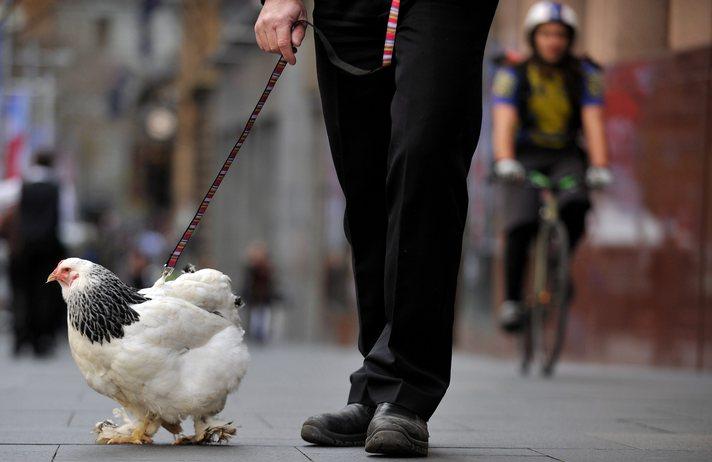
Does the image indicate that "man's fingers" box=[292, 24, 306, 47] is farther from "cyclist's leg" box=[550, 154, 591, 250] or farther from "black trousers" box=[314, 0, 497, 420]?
"cyclist's leg" box=[550, 154, 591, 250]

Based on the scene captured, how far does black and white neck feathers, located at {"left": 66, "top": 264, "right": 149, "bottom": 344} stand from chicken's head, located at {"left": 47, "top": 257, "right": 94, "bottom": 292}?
31 mm

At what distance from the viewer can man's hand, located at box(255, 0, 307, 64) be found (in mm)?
4320

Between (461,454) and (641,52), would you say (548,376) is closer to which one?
(641,52)

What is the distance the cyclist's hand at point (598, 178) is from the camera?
8.39 meters

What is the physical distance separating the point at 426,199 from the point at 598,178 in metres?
4.52

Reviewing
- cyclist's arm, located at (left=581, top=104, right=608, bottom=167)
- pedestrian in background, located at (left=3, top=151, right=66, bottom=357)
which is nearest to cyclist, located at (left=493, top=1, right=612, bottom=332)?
cyclist's arm, located at (left=581, top=104, right=608, bottom=167)

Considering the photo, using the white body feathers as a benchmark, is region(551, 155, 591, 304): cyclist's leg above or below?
above

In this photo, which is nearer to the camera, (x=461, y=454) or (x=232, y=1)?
(x=461, y=454)

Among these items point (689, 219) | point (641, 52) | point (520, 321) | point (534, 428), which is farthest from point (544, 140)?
point (534, 428)

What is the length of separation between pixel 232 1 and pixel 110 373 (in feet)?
120

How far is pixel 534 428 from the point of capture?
16.3 ft

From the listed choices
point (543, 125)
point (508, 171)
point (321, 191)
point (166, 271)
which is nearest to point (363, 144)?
point (166, 271)

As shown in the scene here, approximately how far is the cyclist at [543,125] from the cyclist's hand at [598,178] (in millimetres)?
58

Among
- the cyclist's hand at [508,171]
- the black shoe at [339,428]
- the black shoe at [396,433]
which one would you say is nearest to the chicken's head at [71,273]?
the black shoe at [339,428]
